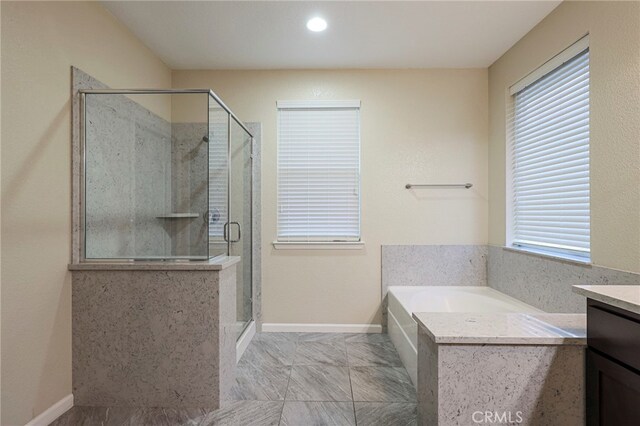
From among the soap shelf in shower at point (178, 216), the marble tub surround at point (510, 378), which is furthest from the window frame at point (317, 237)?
the marble tub surround at point (510, 378)

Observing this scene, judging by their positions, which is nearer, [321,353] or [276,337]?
[321,353]

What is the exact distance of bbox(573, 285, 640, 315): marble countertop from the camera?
101cm

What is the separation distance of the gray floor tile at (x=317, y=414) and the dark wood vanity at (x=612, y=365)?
1117 mm

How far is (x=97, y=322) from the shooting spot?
1.88 m

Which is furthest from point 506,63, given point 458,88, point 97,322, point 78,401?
point 78,401

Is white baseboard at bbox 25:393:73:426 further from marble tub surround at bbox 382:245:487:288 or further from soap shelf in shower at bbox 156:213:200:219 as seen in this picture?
marble tub surround at bbox 382:245:487:288

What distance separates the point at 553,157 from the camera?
7.40ft

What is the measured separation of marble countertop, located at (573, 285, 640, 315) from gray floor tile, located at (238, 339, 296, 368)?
6.36 feet

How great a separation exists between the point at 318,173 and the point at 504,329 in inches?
85.1

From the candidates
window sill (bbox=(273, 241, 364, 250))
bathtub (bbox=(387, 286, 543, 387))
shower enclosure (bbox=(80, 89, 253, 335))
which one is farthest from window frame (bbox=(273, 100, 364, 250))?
bathtub (bbox=(387, 286, 543, 387))

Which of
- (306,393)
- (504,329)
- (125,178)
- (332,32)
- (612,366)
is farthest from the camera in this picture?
(332,32)

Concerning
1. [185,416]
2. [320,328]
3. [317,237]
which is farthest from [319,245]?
[185,416]

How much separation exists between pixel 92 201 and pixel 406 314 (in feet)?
7.27

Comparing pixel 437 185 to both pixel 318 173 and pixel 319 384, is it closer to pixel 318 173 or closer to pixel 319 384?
pixel 318 173
